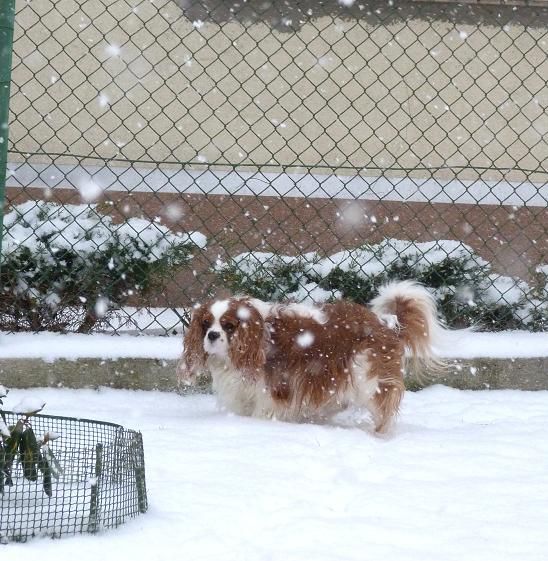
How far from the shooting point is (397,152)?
7332 millimetres

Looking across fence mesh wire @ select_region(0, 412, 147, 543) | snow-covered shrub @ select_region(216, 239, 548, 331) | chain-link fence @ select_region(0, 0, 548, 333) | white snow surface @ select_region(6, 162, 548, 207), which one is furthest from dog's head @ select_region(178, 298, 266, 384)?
white snow surface @ select_region(6, 162, 548, 207)

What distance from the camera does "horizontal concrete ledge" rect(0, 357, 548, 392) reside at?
4.72 metres

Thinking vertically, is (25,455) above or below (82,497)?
above

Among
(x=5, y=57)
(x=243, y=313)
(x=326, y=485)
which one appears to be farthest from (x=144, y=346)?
(x=326, y=485)

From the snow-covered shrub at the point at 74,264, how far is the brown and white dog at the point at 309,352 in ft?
2.11

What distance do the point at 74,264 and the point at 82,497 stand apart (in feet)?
8.25

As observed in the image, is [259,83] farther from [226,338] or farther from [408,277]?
[226,338]

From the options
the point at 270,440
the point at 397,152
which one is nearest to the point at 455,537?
the point at 270,440

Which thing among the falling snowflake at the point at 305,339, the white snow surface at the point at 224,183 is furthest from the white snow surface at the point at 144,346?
the white snow surface at the point at 224,183

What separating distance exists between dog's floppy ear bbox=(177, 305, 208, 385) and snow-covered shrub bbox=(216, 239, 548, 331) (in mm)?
759

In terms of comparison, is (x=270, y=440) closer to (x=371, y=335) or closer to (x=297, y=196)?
(x=371, y=335)

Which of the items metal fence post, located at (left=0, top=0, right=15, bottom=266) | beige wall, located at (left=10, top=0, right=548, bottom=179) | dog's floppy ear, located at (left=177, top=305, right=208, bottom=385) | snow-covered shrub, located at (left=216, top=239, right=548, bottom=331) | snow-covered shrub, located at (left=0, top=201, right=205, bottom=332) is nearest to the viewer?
metal fence post, located at (left=0, top=0, right=15, bottom=266)

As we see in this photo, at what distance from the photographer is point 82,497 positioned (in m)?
2.76

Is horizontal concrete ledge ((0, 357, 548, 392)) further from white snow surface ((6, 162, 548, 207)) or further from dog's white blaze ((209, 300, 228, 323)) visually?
white snow surface ((6, 162, 548, 207))
